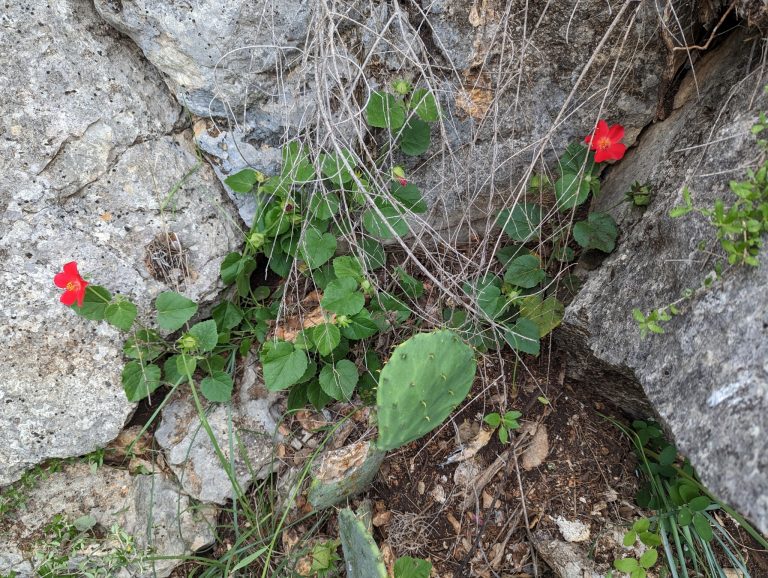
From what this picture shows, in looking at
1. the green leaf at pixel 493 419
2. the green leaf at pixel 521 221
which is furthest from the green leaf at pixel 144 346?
the green leaf at pixel 521 221

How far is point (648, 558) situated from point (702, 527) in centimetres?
18

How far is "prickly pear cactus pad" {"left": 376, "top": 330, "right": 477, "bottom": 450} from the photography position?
154cm

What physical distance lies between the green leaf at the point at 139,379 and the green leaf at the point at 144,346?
0.03m

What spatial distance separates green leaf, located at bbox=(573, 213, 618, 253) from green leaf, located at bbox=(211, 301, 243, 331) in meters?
1.16

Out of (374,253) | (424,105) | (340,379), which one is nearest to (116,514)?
(340,379)

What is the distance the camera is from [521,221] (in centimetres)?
200

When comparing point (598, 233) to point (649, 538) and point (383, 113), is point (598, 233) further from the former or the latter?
point (649, 538)

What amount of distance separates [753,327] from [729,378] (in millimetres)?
120

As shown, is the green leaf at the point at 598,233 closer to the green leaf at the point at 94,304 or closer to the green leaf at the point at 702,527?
the green leaf at the point at 702,527

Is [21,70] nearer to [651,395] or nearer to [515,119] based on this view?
[515,119]

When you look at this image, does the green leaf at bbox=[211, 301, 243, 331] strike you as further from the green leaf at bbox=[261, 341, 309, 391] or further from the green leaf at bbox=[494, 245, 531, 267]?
the green leaf at bbox=[494, 245, 531, 267]

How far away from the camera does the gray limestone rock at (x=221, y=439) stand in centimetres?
207

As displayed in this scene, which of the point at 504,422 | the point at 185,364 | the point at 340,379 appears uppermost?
the point at 185,364

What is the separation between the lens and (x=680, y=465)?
5.97ft
